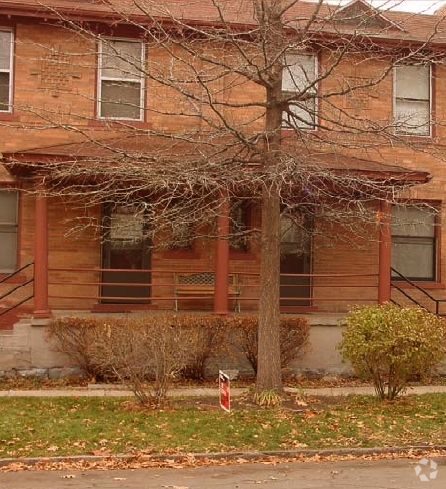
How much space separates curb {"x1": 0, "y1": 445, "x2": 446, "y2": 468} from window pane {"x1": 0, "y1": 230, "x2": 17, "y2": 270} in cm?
735

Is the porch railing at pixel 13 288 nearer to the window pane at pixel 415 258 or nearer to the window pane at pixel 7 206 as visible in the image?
the window pane at pixel 7 206

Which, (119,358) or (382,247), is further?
(382,247)

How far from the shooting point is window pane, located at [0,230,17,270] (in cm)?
1451

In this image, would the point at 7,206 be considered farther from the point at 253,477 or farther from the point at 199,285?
the point at 253,477

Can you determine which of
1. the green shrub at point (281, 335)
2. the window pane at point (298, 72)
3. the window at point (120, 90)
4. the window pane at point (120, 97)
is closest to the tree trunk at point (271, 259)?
the green shrub at point (281, 335)

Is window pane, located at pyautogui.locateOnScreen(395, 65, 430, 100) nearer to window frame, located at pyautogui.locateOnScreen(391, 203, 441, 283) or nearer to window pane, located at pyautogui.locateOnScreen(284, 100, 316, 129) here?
window pane, located at pyautogui.locateOnScreen(284, 100, 316, 129)

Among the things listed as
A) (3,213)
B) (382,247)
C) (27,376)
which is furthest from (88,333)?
(382,247)

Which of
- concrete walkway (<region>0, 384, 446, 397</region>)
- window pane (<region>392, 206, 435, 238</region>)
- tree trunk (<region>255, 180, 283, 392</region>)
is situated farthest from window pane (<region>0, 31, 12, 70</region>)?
window pane (<region>392, 206, 435, 238</region>)

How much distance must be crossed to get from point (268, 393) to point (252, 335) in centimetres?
228

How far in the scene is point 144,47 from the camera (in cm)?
1430

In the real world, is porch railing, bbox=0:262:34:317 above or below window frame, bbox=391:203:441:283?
below

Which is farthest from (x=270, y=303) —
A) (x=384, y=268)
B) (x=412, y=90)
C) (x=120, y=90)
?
(x=412, y=90)

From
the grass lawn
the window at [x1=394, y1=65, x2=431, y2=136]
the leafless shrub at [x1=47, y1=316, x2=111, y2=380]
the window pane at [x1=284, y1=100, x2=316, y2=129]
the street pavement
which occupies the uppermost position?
the window at [x1=394, y1=65, x2=431, y2=136]

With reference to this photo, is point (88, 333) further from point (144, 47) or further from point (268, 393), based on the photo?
point (144, 47)
